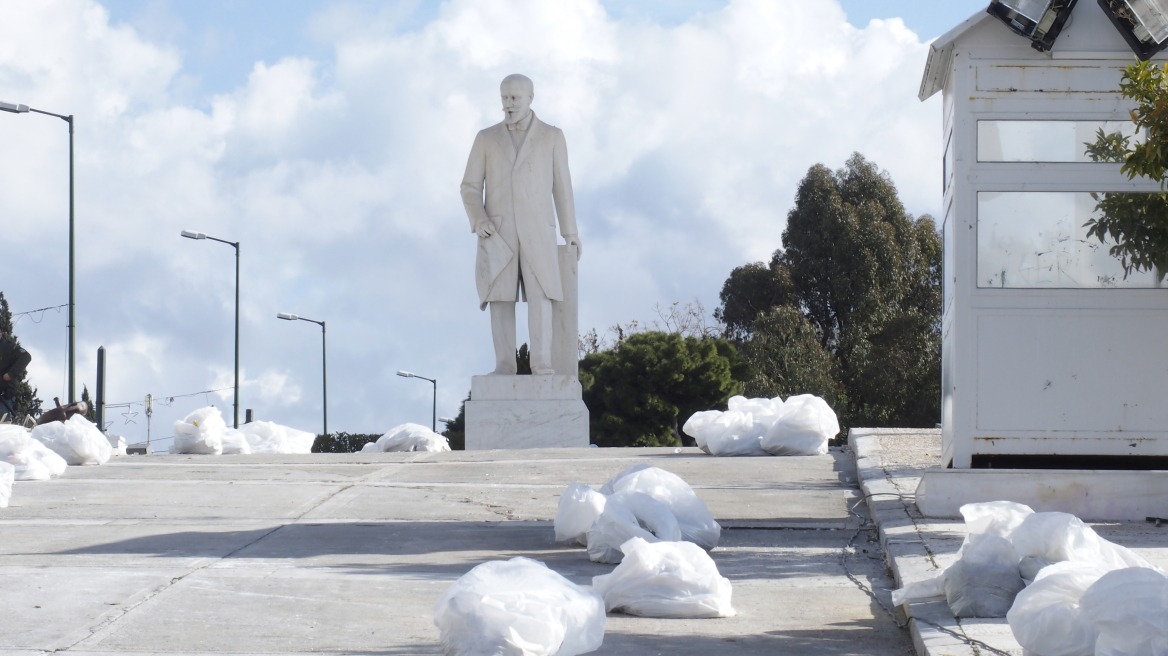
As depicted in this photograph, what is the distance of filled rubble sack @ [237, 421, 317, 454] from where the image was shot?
1391 centimetres

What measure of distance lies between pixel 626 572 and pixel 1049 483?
2.75 m

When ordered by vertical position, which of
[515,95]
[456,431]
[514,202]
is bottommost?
[456,431]

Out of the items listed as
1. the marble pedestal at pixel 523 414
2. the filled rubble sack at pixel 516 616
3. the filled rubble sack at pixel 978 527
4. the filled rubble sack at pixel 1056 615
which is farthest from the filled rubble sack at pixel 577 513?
the marble pedestal at pixel 523 414

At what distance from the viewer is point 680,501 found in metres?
6.55

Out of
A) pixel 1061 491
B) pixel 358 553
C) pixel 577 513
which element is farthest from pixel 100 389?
pixel 1061 491

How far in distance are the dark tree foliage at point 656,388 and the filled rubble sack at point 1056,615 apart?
25.0 m

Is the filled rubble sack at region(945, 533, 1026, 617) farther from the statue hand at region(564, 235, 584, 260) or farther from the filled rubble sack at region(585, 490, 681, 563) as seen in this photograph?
the statue hand at region(564, 235, 584, 260)

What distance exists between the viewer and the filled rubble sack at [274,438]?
13914mm

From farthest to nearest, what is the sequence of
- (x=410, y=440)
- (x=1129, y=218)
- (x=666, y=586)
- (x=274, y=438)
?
(x=274, y=438) → (x=410, y=440) → (x=1129, y=218) → (x=666, y=586)

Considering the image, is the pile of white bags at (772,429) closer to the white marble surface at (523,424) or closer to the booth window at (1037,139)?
the white marble surface at (523,424)

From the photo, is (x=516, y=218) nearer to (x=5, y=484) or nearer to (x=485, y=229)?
(x=485, y=229)

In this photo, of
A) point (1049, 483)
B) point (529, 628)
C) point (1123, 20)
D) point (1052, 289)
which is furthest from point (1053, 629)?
point (1123, 20)

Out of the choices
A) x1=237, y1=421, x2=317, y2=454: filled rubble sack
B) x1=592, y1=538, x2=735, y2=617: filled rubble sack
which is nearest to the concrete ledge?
x1=592, y1=538, x2=735, y2=617: filled rubble sack

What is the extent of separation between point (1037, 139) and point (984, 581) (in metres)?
3.24
